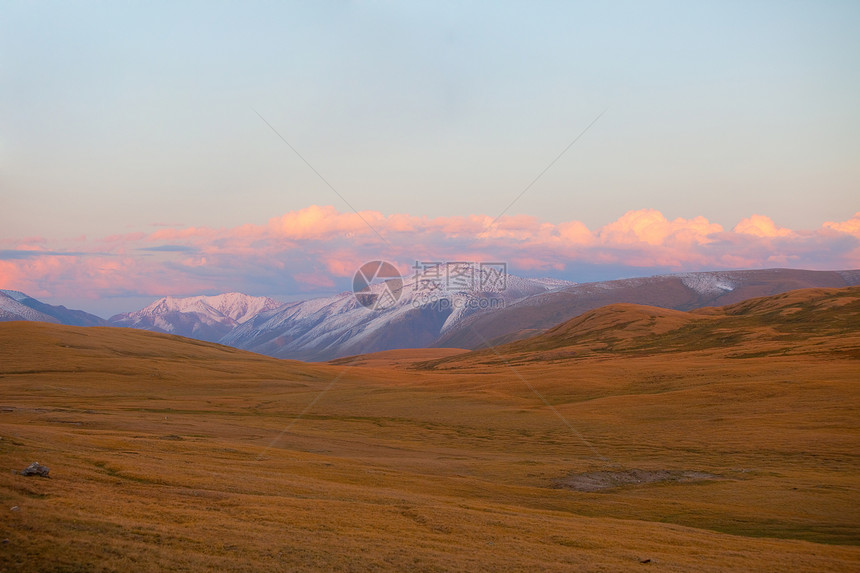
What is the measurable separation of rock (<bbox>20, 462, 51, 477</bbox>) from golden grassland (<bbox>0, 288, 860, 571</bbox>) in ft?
2.37

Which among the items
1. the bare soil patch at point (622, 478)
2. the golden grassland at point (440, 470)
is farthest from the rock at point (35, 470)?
the bare soil patch at point (622, 478)

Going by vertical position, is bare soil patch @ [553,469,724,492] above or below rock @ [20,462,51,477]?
below

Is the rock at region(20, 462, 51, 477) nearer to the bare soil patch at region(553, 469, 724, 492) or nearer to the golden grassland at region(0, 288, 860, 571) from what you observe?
the golden grassland at region(0, 288, 860, 571)

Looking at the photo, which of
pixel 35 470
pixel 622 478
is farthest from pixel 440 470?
pixel 35 470

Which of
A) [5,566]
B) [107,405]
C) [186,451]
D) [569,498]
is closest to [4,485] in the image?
[5,566]


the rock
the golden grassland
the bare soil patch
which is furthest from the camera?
the bare soil patch

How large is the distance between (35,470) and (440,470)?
109ft

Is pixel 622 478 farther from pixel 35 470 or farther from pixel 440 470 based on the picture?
pixel 35 470

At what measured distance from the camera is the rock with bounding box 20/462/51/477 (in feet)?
87.8

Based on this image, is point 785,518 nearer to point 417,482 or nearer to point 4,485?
point 417,482

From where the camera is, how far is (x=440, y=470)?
5350cm

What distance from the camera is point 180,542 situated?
21.8 m

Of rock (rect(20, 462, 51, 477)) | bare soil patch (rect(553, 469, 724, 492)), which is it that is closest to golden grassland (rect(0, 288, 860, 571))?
rock (rect(20, 462, 51, 477))

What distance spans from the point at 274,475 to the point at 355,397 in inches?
3024
